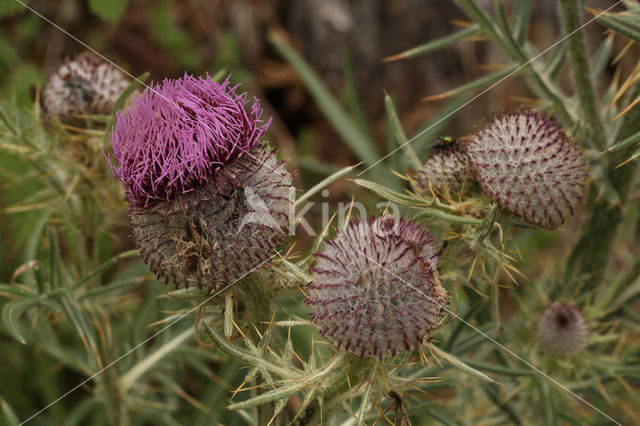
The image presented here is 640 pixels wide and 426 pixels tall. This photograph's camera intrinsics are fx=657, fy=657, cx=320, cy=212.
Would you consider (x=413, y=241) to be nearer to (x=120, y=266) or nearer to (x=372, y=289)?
(x=372, y=289)

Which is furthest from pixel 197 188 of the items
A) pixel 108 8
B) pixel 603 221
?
pixel 108 8

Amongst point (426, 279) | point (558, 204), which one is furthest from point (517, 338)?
point (426, 279)

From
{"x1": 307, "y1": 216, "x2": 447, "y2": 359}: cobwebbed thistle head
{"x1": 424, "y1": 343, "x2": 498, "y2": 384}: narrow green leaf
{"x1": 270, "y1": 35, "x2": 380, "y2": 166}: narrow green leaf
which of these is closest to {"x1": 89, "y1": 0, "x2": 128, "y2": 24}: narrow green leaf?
{"x1": 270, "y1": 35, "x2": 380, "y2": 166}: narrow green leaf

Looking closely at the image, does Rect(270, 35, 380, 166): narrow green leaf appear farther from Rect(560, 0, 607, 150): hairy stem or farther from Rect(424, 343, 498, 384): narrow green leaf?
Rect(424, 343, 498, 384): narrow green leaf

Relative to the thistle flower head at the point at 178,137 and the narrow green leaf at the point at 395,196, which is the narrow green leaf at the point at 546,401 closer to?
the narrow green leaf at the point at 395,196

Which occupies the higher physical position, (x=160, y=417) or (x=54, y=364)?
(x=54, y=364)

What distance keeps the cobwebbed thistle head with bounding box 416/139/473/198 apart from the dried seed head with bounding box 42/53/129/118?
1492 millimetres

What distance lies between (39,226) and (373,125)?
3917 millimetres

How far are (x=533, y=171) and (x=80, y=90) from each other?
78.8 inches

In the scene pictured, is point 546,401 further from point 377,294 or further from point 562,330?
point 377,294

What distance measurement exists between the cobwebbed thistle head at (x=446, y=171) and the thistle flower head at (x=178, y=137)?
2.22ft

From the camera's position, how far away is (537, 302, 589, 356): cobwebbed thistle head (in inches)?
114

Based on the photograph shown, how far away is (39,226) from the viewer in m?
3.25

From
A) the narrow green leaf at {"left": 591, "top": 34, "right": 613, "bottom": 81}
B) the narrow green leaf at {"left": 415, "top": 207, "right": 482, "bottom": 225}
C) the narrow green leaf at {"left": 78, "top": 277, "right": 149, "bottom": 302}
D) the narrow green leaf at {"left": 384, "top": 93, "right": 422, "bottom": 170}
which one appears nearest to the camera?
the narrow green leaf at {"left": 415, "top": 207, "right": 482, "bottom": 225}
